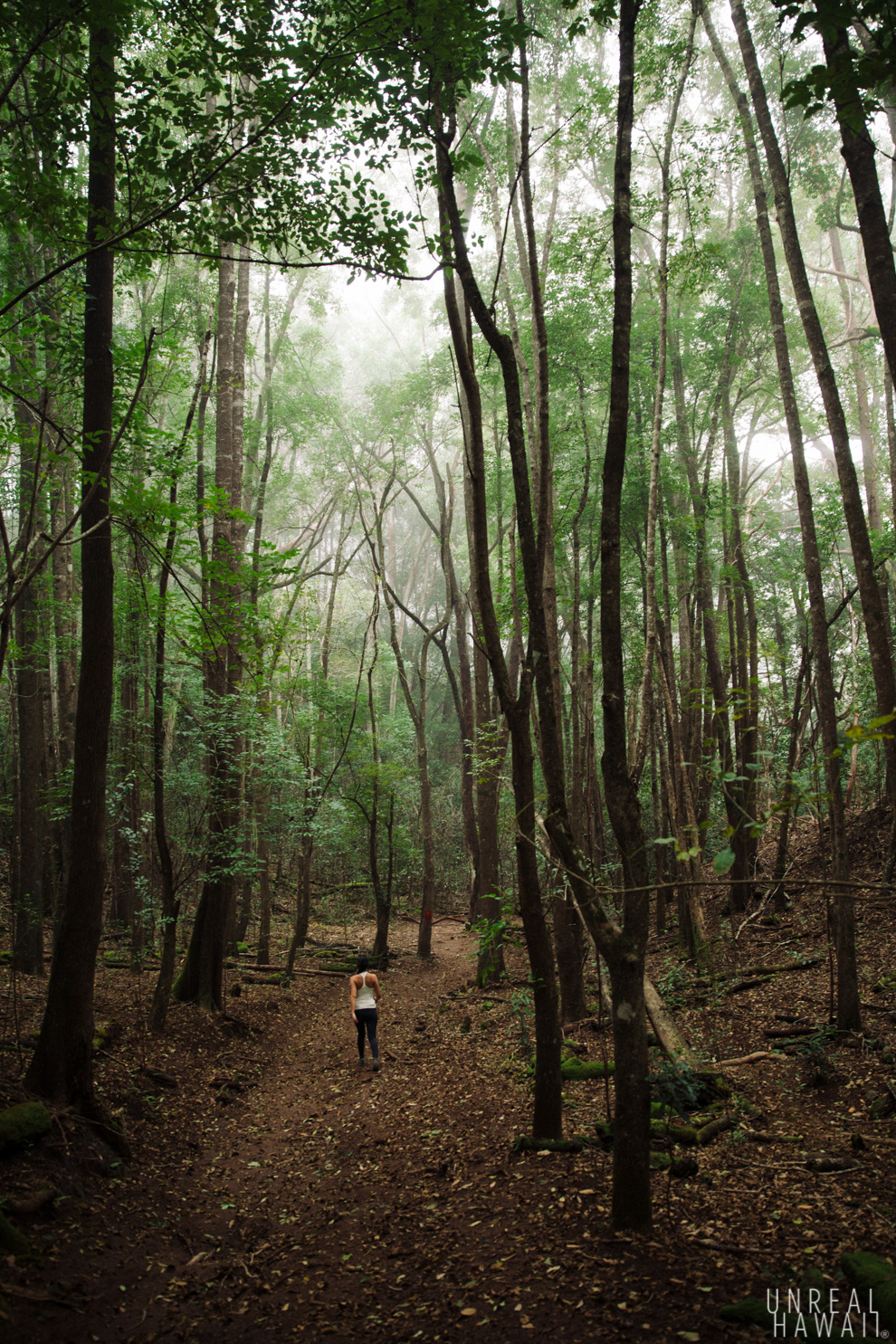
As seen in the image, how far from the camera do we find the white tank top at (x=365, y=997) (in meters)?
8.29

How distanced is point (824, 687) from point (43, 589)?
10.5 meters

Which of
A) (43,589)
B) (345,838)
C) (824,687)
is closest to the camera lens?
(824,687)

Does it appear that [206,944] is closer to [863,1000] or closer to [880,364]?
[863,1000]

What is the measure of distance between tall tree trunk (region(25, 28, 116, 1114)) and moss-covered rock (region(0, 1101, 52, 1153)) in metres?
0.38

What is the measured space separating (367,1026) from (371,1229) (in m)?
3.86

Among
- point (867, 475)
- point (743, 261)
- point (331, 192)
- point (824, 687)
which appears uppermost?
point (743, 261)

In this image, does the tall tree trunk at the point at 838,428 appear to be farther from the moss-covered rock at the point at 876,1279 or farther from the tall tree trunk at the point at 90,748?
the tall tree trunk at the point at 90,748

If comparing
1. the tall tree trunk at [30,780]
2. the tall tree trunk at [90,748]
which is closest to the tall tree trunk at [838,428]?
the tall tree trunk at [90,748]

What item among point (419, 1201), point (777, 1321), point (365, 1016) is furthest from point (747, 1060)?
point (365, 1016)

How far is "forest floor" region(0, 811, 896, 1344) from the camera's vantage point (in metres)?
3.44

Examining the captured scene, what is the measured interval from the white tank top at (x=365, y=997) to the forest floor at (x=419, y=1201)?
747mm

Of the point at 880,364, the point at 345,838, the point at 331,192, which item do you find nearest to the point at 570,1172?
the point at 331,192

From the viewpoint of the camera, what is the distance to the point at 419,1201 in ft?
15.8

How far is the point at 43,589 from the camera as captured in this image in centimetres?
1059
